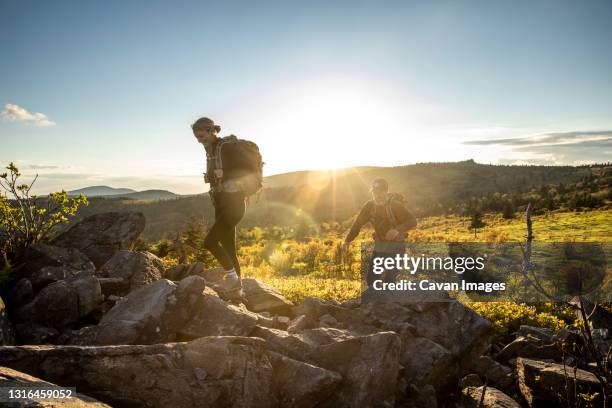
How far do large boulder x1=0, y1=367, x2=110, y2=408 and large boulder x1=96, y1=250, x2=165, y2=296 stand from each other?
3.63 meters

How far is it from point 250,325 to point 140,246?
9582 mm

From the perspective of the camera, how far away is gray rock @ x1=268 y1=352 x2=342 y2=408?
4.10 m

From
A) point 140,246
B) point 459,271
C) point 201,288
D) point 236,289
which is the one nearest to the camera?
point 201,288

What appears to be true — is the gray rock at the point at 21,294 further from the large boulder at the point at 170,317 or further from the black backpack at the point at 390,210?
the black backpack at the point at 390,210

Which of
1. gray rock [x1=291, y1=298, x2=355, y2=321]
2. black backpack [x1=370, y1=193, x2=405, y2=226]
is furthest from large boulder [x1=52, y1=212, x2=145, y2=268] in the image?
black backpack [x1=370, y1=193, x2=405, y2=226]

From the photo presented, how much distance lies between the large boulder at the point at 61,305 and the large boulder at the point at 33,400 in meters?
2.53

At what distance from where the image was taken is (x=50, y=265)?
22.5 feet

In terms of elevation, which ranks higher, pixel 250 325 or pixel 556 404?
pixel 250 325

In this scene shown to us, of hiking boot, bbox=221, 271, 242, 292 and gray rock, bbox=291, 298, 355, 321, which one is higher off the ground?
hiking boot, bbox=221, 271, 242, 292

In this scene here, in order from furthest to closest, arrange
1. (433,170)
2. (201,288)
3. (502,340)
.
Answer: (433,170), (502,340), (201,288)

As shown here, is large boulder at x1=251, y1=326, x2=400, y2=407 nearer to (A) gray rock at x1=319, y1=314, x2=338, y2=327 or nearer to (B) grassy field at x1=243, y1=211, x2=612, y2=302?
(A) gray rock at x1=319, y1=314, x2=338, y2=327

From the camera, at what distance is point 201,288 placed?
561 cm

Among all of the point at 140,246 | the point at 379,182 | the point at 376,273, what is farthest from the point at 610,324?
the point at 140,246

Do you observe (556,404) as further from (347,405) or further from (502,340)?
(347,405)
